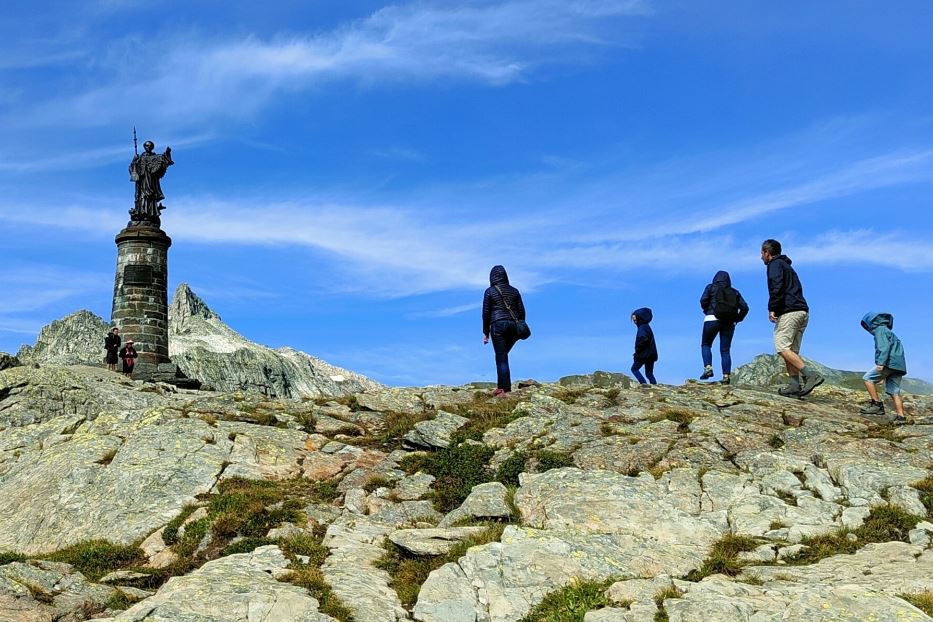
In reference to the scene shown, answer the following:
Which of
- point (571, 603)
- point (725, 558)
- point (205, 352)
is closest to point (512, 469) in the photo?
point (725, 558)

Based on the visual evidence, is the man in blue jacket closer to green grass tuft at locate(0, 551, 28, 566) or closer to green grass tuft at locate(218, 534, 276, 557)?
green grass tuft at locate(218, 534, 276, 557)

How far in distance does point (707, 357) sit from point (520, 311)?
5812 mm

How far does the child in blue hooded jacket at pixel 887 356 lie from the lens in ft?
59.0

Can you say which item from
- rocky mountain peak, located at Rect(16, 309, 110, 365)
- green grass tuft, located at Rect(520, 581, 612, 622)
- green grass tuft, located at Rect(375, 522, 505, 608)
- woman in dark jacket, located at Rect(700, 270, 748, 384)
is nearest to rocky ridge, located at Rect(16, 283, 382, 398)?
rocky mountain peak, located at Rect(16, 309, 110, 365)

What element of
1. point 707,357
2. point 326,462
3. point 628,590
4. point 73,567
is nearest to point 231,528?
point 73,567

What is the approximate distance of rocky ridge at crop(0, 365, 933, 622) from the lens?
10.7 meters

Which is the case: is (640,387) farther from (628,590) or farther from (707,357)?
(628,590)

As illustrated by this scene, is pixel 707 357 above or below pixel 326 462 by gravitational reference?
above

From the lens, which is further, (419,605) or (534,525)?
(534,525)

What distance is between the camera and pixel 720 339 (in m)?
22.5

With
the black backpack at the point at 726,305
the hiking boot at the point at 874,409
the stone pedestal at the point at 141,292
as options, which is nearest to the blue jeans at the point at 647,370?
the black backpack at the point at 726,305

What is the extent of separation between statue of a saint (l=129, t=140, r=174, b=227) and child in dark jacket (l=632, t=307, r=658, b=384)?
28.4 meters

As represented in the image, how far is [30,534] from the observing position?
52.5 feet

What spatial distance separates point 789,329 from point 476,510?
9630 millimetres
